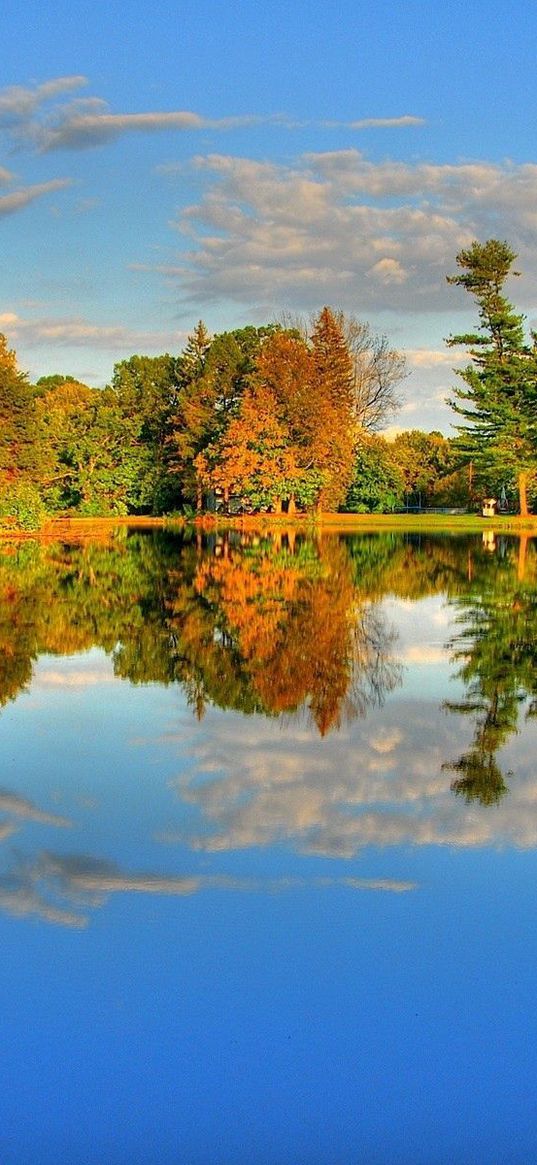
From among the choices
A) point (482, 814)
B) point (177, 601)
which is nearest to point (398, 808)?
point (482, 814)

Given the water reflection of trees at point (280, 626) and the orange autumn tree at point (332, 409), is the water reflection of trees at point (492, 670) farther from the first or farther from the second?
the orange autumn tree at point (332, 409)

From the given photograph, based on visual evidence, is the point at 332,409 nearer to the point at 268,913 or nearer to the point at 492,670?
the point at 492,670

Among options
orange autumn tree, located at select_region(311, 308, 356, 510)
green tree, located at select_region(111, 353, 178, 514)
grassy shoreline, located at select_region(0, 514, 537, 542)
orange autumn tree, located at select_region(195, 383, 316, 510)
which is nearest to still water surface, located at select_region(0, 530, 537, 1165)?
grassy shoreline, located at select_region(0, 514, 537, 542)

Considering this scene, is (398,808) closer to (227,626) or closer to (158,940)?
(158,940)

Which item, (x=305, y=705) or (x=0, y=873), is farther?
(x=305, y=705)

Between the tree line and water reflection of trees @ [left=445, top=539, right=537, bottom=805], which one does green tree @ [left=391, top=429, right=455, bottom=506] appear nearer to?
the tree line

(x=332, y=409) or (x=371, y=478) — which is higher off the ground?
(x=332, y=409)

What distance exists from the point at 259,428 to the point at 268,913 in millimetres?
47053

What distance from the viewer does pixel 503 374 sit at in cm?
5112

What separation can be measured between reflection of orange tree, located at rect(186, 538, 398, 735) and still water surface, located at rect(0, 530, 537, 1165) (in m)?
0.10

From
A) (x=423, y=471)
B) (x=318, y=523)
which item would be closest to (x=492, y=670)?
(x=318, y=523)

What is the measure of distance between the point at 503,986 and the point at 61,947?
6.37 feet

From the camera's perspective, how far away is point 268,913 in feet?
17.0

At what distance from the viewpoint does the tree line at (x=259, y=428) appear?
49.7 meters
